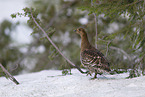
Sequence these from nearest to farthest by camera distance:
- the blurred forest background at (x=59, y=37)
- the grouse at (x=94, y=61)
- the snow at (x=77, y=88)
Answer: the snow at (x=77, y=88) < the grouse at (x=94, y=61) < the blurred forest background at (x=59, y=37)

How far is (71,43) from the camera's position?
40.6 feet

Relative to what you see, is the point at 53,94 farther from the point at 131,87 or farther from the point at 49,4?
the point at 49,4

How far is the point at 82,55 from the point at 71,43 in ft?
23.8

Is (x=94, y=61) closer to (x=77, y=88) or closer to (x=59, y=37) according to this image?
(x=77, y=88)

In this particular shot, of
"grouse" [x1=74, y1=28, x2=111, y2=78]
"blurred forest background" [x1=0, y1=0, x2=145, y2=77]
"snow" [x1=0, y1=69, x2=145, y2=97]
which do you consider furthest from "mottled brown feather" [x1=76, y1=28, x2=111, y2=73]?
"blurred forest background" [x1=0, y1=0, x2=145, y2=77]

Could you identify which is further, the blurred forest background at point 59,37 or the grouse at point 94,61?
the blurred forest background at point 59,37

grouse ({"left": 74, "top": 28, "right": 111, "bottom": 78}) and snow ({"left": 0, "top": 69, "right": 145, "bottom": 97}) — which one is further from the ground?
grouse ({"left": 74, "top": 28, "right": 111, "bottom": 78})

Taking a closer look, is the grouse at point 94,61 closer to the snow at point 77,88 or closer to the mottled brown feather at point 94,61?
the mottled brown feather at point 94,61

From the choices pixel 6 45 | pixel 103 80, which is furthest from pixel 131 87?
pixel 6 45

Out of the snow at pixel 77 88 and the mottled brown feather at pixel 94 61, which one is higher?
the mottled brown feather at pixel 94 61

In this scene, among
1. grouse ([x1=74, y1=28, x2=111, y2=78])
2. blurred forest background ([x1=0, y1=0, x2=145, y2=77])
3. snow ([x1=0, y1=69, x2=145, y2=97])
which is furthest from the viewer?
blurred forest background ([x1=0, y1=0, x2=145, y2=77])

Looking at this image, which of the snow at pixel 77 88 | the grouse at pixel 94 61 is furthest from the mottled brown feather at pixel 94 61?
the snow at pixel 77 88

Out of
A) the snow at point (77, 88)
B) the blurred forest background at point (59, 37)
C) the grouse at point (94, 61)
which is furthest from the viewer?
the blurred forest background at point (59, 37)

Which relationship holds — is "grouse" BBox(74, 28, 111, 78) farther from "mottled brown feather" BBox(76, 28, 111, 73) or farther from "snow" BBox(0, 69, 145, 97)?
"snow" BBox(0, 69, 145, 97)
